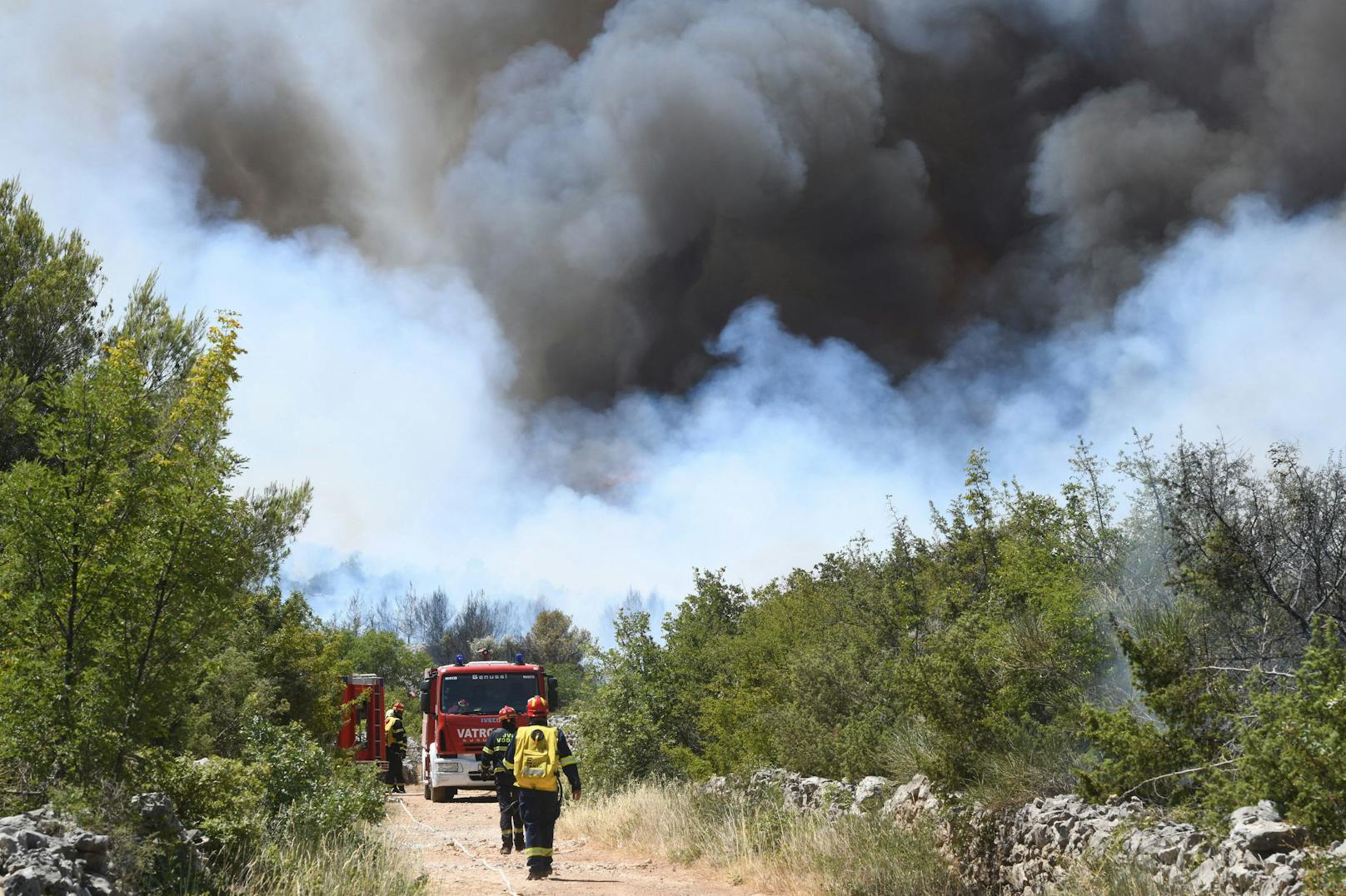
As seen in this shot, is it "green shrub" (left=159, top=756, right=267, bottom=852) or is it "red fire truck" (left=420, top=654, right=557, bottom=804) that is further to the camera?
"red fire truck" (left=420, top=654, right=557, bottom=804)

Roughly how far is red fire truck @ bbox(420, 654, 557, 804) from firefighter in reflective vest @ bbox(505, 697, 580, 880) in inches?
473

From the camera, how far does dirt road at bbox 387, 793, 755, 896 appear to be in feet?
37.1

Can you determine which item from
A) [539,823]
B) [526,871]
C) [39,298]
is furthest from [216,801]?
[39,298]

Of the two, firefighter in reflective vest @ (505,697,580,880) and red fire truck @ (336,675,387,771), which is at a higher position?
red fire truck @ (336,675,387,771)

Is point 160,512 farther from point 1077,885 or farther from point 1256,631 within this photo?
point 1256,631

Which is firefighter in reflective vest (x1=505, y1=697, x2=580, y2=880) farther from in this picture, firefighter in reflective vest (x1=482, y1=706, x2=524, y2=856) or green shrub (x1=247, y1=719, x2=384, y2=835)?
firefighter in reflective vest (x1=482, y1=706, x2=524, y2=856)

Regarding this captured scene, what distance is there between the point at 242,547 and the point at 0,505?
199 cm

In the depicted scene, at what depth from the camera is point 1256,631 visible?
442 inches

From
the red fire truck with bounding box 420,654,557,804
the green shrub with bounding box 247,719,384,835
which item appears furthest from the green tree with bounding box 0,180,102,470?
the red fire truck with bounding box 420,654,557,804

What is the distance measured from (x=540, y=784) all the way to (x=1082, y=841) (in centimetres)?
619

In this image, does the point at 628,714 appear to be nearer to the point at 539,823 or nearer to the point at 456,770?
the point at 456,770

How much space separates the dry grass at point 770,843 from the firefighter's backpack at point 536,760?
97.2 inches

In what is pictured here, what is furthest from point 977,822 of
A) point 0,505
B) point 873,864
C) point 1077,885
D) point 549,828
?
point 0,505

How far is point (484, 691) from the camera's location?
25.7 meters
